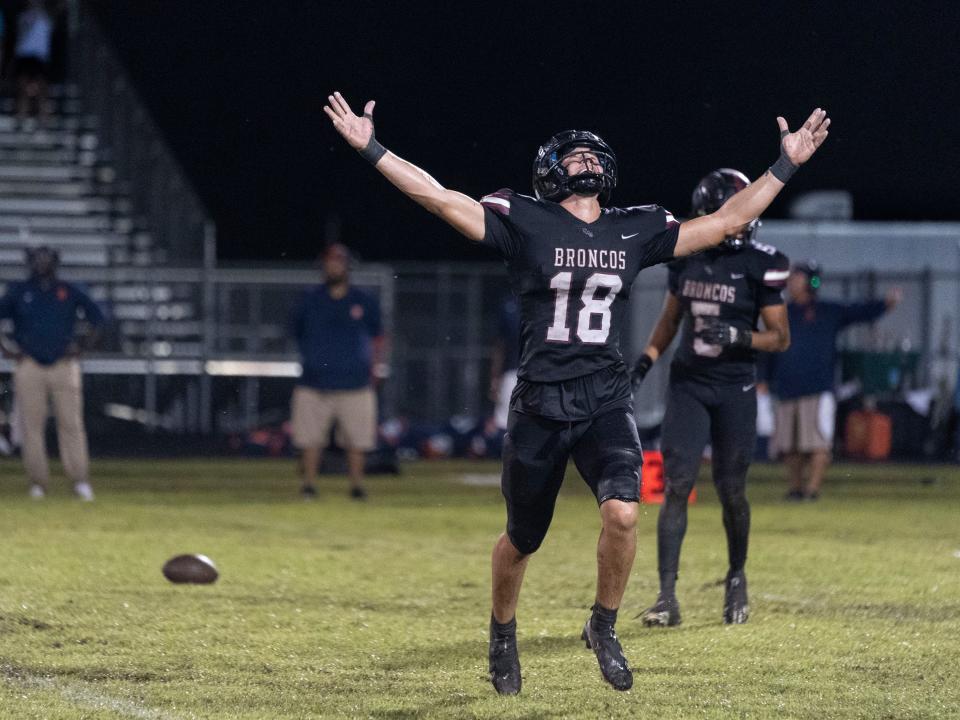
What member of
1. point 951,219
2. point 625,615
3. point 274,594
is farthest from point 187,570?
point 951,219

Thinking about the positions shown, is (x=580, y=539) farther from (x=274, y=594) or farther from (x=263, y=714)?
(x=263, y=714)

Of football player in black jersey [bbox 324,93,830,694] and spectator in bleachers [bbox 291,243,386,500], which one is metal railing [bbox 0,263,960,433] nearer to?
spectator in bleachers [bbox 291,243,386,500]

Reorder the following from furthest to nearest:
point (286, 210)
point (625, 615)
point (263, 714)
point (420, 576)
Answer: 1. point (286, 210)
2. point (420, 576)
3. point (625, 615)
4. point (263, 714)

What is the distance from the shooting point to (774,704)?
564 cm

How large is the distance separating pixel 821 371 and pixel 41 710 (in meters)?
10.1

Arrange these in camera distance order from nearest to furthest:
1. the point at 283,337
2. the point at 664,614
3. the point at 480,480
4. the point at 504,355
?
the point at 664,614, the point at 504,355, the point at 480,480, the point at 283,337

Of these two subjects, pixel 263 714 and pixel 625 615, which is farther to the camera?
pixel 625 615

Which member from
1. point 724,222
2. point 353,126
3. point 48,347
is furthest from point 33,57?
point 724,222

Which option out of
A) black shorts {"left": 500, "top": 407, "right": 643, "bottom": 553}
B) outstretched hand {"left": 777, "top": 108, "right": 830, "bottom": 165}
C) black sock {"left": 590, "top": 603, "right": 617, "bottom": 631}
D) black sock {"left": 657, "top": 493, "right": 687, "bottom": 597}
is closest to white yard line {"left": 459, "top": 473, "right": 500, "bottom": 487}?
black sock {"left": 657, "top": 493, "right": 687, "bottom": 597}

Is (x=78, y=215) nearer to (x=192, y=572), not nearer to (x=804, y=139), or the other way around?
(x=192, y=572)

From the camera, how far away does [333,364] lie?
46.5 ft

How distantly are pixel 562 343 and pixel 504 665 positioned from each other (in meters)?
1.20

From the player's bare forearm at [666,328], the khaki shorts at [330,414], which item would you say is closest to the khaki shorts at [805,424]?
the khaki shorts at [330,414]

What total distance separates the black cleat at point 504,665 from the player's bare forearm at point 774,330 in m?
2.35
